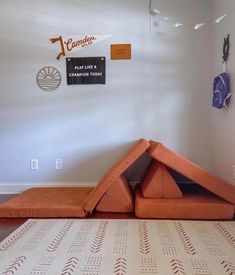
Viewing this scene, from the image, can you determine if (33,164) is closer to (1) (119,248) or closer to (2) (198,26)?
(1) (119,248)

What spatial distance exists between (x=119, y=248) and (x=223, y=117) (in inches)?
73.8

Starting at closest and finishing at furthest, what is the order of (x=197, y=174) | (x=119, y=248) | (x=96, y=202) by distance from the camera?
(x=119, y=248)
(x=197, y=174)
(x=96, y=202)

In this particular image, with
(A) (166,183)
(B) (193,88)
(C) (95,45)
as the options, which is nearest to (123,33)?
(C) (95,45)

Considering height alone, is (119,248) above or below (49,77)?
below

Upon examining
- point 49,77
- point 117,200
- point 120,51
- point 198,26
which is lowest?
point 117,200

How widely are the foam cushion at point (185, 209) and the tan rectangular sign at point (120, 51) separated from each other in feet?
5.94

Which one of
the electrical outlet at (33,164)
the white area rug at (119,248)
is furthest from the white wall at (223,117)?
the electrical outlet at (33,164)

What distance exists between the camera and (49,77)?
3.42m

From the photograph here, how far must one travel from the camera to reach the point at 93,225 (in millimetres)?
2275

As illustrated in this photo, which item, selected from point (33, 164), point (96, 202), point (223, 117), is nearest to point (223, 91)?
point (223, 117)

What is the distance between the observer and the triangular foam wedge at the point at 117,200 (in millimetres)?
2566

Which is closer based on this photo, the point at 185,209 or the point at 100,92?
the point at 185,209

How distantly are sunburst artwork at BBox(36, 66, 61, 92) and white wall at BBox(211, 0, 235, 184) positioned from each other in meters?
1.93

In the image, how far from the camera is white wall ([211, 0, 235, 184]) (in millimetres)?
2746
